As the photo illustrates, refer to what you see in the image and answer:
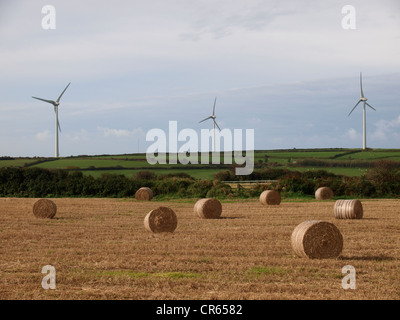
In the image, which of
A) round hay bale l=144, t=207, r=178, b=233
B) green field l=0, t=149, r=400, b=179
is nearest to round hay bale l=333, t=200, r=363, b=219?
round hay bale l=144, t=207, r=178, b=233

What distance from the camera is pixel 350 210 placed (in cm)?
2381

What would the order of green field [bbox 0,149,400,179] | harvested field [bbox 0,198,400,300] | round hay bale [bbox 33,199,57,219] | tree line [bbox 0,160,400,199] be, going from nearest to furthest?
harvested field [bbox 0,198,400,300] → round hay bale [bbox 33,199,57,219] → tree line [bbox 0,160,400,199] → green field [bbox 0,149,400,179]

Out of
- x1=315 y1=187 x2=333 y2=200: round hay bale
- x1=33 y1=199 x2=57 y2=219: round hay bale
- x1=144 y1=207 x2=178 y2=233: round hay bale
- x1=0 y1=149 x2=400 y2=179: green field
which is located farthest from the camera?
x1=0 y1=149 x2=400 y2=179: green field

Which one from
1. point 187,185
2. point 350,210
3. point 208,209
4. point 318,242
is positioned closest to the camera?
point 318,242

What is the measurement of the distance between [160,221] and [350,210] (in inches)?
353

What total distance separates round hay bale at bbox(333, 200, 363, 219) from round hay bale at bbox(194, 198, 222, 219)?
528cm

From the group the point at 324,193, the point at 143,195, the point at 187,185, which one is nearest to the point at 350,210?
the point at 324,193

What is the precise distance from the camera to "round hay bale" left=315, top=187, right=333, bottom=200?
3856 centimetres

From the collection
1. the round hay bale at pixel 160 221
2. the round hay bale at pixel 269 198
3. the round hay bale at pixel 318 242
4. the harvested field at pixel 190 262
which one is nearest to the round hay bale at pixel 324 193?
the round hay bale at pixel 269 198

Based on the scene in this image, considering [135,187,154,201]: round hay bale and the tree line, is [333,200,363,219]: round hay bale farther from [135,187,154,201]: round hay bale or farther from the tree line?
[135,187,154,201]: round hay bale

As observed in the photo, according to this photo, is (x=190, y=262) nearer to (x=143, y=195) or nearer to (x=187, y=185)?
(x=143, y=195)

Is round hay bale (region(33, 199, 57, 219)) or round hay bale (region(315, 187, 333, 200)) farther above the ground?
round hay bale (region(315, 187, 333, 200))

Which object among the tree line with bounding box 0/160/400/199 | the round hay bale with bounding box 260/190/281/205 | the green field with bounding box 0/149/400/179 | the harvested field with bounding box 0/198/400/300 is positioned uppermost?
the green field with bounding box 0/149/400/179
